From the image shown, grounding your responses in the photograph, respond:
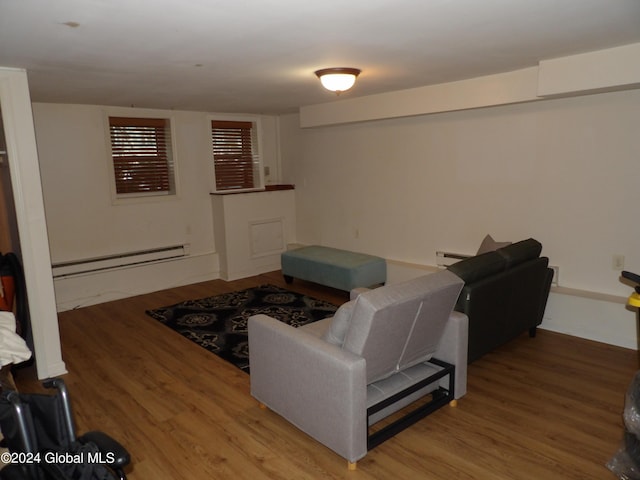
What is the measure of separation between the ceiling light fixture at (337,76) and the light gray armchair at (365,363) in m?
1.74

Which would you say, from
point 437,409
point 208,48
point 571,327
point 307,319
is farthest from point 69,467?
point 571,327

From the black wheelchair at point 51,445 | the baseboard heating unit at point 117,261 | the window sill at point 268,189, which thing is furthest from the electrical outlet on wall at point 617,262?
the baseboard heating unit at point 117,261

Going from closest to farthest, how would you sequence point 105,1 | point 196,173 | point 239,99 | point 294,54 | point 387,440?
point 105,1 < point 387,440 < point 294,54 < point 239,99 < point 196,173

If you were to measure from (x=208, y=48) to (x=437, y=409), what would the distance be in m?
2.60

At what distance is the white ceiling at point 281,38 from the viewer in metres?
2.10

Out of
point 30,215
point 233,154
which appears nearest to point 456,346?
point 30,215

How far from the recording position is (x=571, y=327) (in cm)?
392

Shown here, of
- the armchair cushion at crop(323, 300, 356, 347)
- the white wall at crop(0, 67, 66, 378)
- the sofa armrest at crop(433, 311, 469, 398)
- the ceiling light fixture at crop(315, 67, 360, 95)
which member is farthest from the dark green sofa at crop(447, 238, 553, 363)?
the white wall at crop(0, 67, 66, 378)

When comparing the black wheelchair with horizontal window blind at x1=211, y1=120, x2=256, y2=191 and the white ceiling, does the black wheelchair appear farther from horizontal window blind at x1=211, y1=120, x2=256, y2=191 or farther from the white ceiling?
A: horizontal window blind at x1=211, y1=120, x2=256, y2=191

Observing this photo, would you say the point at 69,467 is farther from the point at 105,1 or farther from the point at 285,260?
the point at 285,260

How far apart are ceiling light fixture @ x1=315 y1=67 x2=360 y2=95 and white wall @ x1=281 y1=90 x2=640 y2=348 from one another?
1.57m

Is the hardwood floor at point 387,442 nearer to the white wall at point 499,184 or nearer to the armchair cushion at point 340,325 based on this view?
the armchair cushion at point 340,325

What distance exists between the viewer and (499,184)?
4371mm

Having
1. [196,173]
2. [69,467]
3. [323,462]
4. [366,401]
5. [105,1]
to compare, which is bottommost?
[323,462]
